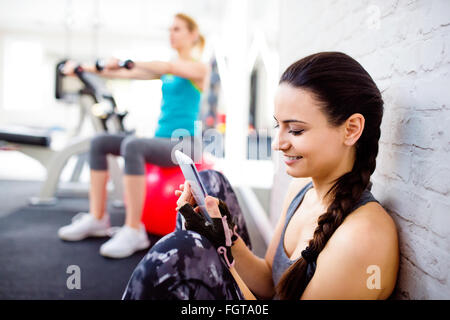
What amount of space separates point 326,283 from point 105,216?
6.05 feet

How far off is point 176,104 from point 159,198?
1.90ft

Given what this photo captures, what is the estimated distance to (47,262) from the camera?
1.83m

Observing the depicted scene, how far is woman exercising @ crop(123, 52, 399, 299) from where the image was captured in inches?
25.8

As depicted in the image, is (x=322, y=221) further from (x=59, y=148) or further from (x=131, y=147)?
(x=59, y=148)

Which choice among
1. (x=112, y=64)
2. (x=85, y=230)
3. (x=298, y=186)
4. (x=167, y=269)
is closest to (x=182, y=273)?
(x=167, y=269)

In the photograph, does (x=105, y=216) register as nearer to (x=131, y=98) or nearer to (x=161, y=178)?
(x=161, y=178)

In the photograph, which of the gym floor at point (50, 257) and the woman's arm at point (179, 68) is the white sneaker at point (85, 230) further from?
the woman's arm at point (179, 68)

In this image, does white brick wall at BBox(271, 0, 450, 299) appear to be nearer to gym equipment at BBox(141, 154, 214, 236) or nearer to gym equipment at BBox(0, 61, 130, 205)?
gym equipment at BBox(141, 154, 214, 236)

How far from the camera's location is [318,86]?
75cm

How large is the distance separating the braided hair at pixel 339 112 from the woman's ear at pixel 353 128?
11 mm

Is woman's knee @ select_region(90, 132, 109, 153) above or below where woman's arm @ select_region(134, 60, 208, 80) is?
below

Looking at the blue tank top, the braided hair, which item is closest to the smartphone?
the braided hair

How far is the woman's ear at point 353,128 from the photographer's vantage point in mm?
757
